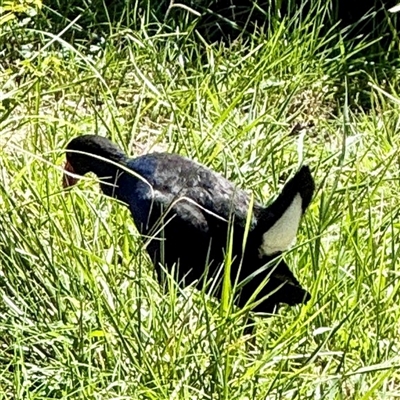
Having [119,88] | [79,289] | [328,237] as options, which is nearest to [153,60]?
[119,88]

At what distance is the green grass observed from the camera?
278 centimetres

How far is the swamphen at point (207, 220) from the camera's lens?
3086 mm

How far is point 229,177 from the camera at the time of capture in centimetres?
372

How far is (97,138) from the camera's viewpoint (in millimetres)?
3697

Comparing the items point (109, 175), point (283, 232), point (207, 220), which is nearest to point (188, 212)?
point (207, 220)

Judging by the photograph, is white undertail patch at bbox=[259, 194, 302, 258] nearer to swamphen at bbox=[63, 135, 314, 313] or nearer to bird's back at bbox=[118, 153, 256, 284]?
swamphen at bbox=[63, 135, 314, 313]

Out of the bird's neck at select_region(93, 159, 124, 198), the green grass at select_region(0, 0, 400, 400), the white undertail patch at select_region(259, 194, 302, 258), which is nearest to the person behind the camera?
the green grass at select_region(0, 0, 400, 400)

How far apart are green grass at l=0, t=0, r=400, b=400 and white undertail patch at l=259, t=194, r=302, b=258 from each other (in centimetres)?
8

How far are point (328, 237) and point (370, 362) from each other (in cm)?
61

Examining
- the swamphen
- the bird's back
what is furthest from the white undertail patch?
the bird's back

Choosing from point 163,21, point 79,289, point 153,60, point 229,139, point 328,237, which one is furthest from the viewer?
point 163,21

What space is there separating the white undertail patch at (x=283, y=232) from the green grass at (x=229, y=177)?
0.08 meters

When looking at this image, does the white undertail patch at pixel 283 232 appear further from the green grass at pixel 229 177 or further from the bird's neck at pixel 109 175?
the bird's neck at pixel 109 175

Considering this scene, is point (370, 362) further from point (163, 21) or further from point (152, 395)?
point (163, 21)
